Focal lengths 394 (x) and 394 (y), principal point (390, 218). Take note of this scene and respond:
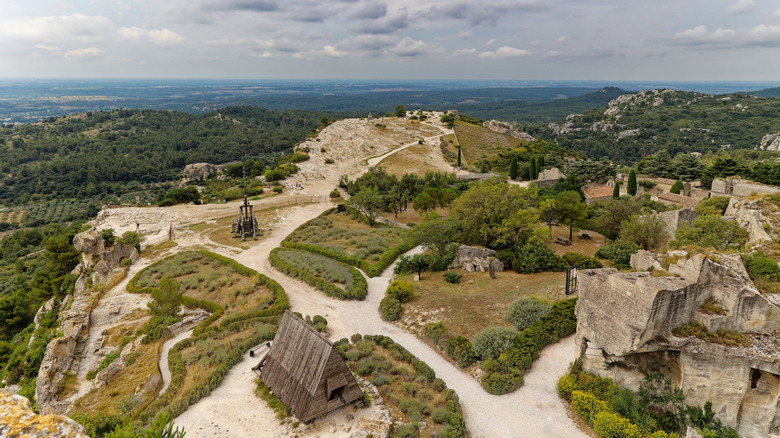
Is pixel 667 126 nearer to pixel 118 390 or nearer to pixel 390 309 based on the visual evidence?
pixel 390 309

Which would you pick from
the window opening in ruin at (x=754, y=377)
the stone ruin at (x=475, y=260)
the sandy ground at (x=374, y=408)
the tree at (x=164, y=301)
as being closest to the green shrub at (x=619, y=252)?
the stone ruin at (x=475, y=260)

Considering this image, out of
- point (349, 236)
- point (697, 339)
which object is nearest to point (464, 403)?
point (697, 339)

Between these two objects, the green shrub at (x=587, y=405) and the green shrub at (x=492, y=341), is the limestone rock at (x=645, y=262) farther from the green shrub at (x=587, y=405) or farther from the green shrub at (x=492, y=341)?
the green shrub at (x=492, y=341)

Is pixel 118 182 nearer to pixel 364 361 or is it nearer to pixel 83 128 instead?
pixel 83 128

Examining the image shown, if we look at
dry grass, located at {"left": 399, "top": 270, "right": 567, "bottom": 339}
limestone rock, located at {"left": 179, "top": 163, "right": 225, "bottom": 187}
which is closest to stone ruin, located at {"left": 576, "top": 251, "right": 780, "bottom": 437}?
dry grass, located at {"left": 399, "top": 270, "right": 567, "bottom": 339}

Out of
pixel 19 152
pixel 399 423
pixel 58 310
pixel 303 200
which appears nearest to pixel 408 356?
pixel 399 423

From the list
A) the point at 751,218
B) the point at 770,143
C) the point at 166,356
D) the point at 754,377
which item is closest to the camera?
the point at 754,377
